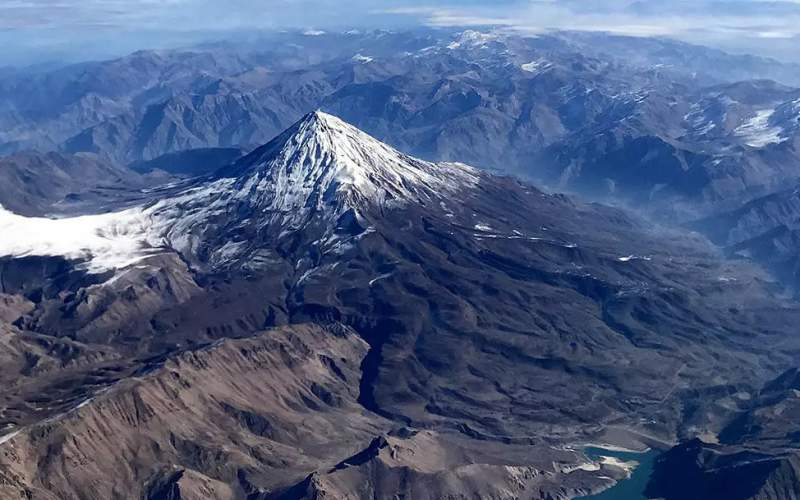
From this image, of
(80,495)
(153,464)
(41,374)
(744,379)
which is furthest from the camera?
(744,379)

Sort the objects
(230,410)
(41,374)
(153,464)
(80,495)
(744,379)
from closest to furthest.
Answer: (80,495)
(153,464)
(230,410)
(41,374)
(744,379)

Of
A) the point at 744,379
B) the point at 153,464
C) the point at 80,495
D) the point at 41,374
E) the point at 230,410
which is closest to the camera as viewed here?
the point at 80,495

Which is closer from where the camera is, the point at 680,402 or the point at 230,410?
the point at 230,410

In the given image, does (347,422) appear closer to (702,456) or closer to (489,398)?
(489,398)

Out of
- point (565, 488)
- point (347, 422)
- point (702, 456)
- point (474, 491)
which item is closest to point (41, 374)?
point (347, 422)

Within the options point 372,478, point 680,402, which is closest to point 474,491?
point 372,478

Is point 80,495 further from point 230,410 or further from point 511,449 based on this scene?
point 511,449
